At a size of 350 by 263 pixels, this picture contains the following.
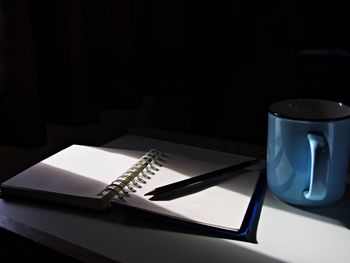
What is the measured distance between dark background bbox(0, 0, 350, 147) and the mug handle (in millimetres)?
286

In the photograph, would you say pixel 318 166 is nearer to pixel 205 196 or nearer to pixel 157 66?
pixel 205 196

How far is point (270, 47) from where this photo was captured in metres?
0.87

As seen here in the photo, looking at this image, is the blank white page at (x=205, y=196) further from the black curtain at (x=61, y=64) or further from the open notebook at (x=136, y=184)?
the black curtain at (x=61, y=64)

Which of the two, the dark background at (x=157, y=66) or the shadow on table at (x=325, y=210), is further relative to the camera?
the dark background at (x=157, y=66)

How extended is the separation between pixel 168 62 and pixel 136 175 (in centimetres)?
41

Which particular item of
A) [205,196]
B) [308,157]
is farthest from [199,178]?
[308,157]

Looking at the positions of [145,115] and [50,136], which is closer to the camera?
[50,136]

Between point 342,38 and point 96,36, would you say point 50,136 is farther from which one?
point 342,38

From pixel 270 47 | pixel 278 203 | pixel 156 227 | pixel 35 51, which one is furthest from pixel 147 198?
pixel 270 47

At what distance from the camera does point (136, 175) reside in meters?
0.67

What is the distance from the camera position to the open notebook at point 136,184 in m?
0.59

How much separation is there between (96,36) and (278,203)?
1.71 ft

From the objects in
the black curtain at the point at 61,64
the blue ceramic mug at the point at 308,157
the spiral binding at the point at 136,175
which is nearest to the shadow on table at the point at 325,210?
the blue ceramic mug at the point at 308,157

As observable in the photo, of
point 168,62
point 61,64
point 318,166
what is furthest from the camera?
point 168,62
